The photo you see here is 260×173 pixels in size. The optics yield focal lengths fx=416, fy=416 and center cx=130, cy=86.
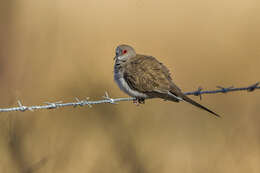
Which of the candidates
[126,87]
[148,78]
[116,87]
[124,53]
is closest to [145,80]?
[148,78]

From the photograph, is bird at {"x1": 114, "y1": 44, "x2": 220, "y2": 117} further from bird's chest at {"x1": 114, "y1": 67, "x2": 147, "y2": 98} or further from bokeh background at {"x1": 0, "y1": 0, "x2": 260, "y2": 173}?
bokeh background at {"x1": 0, "y1": 0, "x2": 260, "y2": 173}

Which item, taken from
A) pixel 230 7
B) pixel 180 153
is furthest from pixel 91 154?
pixel 230 7

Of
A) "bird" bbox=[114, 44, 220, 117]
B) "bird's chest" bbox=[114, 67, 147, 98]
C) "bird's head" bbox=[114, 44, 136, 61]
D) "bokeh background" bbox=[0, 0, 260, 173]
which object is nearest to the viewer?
"bird" bbox=[114, 44, 220, 117]

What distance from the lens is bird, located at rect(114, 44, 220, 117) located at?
4871 mm

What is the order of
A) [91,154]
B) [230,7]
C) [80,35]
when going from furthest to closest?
[230,7] < [80,35] < [91,154]

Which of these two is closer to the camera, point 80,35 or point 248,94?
point 248,94

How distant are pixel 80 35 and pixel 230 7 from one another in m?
3.46

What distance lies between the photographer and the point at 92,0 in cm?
967

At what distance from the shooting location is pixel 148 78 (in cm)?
500

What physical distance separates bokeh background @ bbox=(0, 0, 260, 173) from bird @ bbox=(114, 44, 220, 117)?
1371 millimetres

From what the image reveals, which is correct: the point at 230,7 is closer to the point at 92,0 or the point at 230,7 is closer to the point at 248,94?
the point at 248,94

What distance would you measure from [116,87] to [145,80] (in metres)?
3.27

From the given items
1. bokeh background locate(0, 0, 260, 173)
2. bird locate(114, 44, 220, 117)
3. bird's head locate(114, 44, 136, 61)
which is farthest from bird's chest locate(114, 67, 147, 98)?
bokeh background locate(0, 0, 260, 173)

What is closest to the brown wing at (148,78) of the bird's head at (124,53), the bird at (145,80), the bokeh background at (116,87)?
the bird at (145,80)
